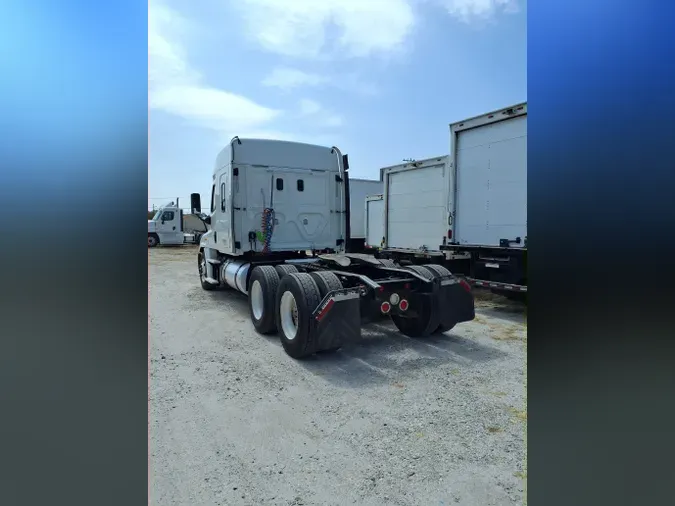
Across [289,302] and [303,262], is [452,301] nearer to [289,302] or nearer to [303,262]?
[289,302]

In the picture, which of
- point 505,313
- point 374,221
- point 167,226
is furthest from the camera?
point 167,226

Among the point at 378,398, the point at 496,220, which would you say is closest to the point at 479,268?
the point at 496,220

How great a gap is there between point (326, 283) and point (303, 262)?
2657mm

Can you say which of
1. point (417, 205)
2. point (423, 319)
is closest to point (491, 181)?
point (417, 205)

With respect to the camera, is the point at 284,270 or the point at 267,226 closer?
the point at 284,270

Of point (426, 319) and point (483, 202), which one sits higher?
point (483, 202)

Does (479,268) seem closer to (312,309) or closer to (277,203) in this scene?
(277,203)

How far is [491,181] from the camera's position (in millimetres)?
8570

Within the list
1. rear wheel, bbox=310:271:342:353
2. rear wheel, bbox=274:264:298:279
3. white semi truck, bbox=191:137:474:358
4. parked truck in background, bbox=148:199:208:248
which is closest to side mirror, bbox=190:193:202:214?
white semi truck, bbox=191:137:474:358

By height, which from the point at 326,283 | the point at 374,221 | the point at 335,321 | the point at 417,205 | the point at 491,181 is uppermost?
the point at 491,181

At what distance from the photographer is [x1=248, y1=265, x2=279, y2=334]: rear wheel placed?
647 centimetres

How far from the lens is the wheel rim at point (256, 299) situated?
688 cm

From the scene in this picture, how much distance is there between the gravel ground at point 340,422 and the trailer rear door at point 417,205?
5.00 meters
